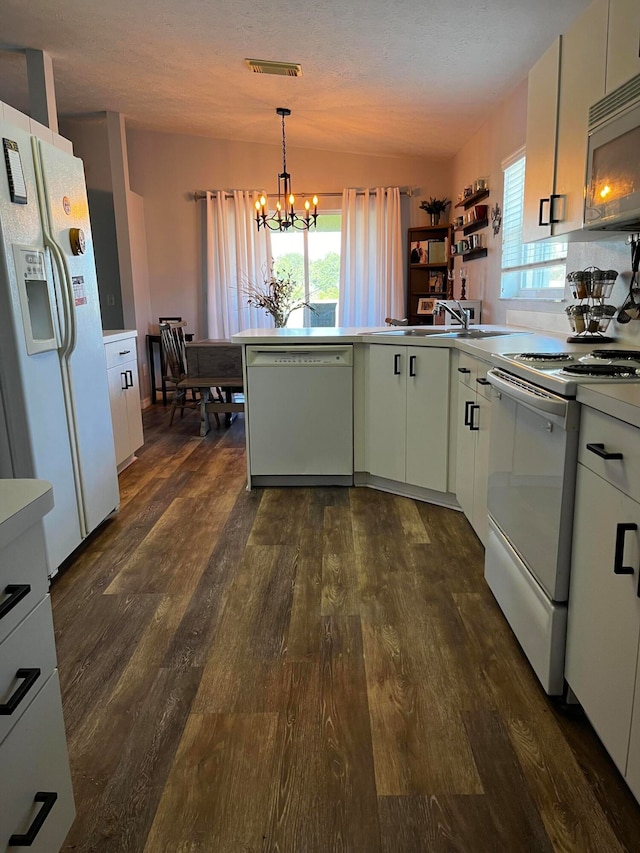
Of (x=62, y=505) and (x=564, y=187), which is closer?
(x=564, y=187)

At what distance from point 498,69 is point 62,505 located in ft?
11.8

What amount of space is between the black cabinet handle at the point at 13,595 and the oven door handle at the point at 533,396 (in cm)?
119

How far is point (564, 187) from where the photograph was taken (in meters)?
2.23

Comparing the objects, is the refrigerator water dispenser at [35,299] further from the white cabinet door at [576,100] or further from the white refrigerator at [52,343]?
the white cabinet door at [576,100]

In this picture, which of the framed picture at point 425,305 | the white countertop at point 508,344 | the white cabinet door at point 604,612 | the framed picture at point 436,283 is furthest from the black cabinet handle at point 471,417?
the framed picture at point 436,283

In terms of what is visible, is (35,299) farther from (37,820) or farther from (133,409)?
(37,820)

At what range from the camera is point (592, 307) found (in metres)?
2.37

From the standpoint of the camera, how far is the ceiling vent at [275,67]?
3.95 meters

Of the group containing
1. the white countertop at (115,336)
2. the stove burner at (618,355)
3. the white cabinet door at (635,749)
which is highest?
the white countertop at (115,336)

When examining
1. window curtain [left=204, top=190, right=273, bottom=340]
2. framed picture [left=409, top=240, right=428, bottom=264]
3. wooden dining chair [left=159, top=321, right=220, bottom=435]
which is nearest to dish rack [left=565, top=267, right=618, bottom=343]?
wooden dining chair [left=159, top=321, right=220, bottom=435]

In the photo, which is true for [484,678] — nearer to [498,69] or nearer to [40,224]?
[40,224]

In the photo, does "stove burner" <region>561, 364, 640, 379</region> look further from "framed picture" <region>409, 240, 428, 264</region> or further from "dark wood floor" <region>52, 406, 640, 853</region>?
"framed picture" <region>409, 240, 428, 264</region>


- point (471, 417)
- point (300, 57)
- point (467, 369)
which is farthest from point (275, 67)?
point (471, 417)

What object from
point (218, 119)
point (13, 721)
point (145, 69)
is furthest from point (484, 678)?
point (218, 119)
